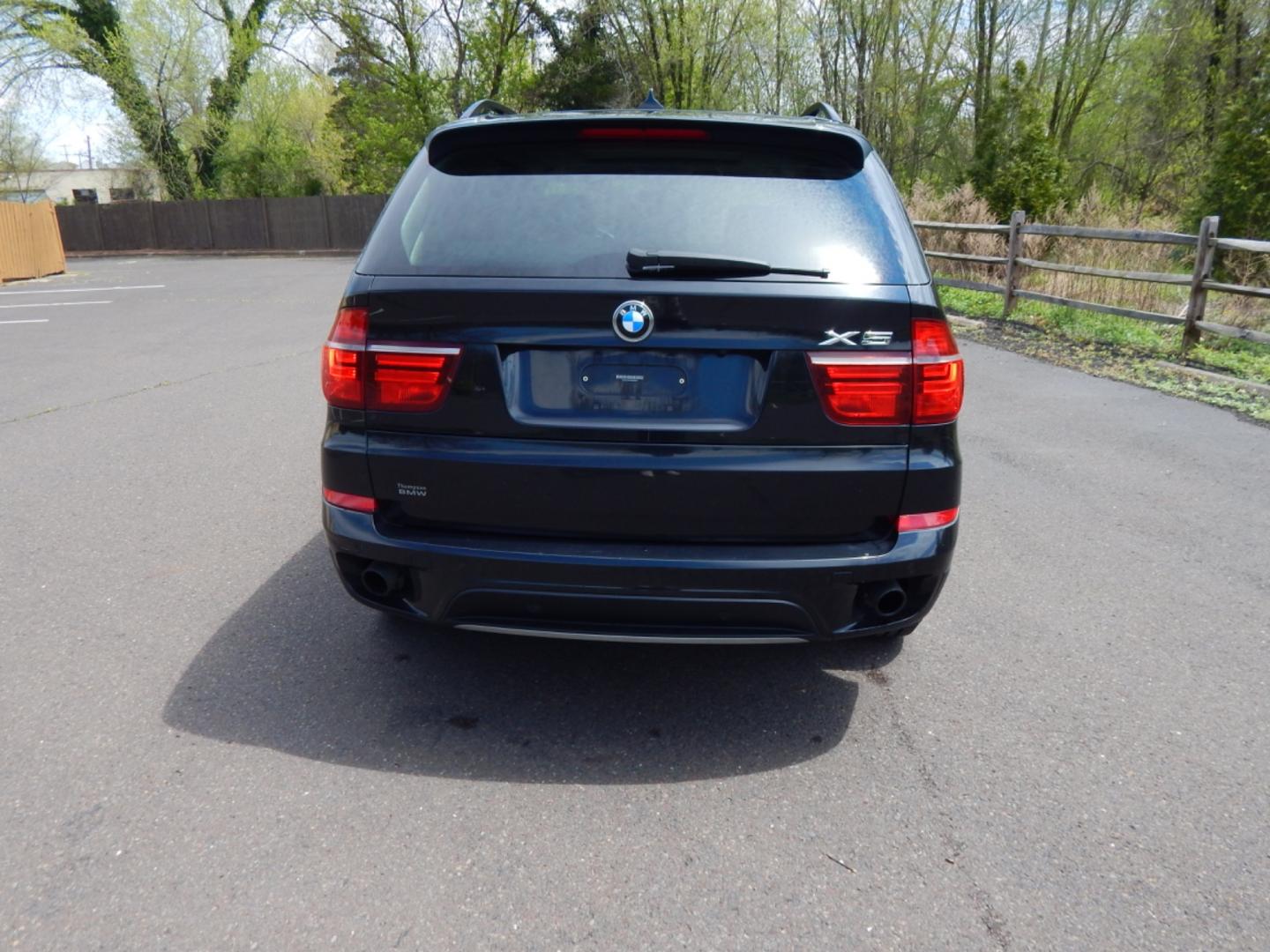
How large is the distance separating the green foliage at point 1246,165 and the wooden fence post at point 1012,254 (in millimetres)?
3720

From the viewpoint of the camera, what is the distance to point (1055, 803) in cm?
254

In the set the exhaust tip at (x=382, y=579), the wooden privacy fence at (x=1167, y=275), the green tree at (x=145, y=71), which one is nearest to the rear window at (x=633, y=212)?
the exhaust tip at (x=382, y=579)

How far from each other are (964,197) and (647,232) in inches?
648

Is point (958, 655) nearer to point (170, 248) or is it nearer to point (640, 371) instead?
point (640, 371)

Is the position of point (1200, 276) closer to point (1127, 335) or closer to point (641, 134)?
point (1127, 335)

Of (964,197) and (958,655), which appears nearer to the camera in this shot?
(958,655)

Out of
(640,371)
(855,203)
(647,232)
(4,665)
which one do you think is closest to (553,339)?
(640,371)

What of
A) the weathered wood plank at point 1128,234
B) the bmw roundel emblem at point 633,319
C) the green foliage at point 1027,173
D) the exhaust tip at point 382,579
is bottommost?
the exhaust tip at point 382,579

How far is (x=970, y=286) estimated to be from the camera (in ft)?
46.2

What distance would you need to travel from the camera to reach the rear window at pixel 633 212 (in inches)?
101

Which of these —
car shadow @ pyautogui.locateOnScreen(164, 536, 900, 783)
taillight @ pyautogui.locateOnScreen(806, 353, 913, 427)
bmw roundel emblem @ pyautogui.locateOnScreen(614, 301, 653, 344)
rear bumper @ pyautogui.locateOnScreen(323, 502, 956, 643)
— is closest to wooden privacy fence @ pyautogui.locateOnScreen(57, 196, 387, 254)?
car shadow @ pyautogui.locateOnScreen(164, 536, 900, 783)

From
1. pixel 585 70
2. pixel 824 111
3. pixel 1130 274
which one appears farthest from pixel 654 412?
pixel 585 70

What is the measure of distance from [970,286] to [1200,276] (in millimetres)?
4892

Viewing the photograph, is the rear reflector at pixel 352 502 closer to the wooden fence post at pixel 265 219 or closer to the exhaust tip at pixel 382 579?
the exhaust tip at pixel 382 579
